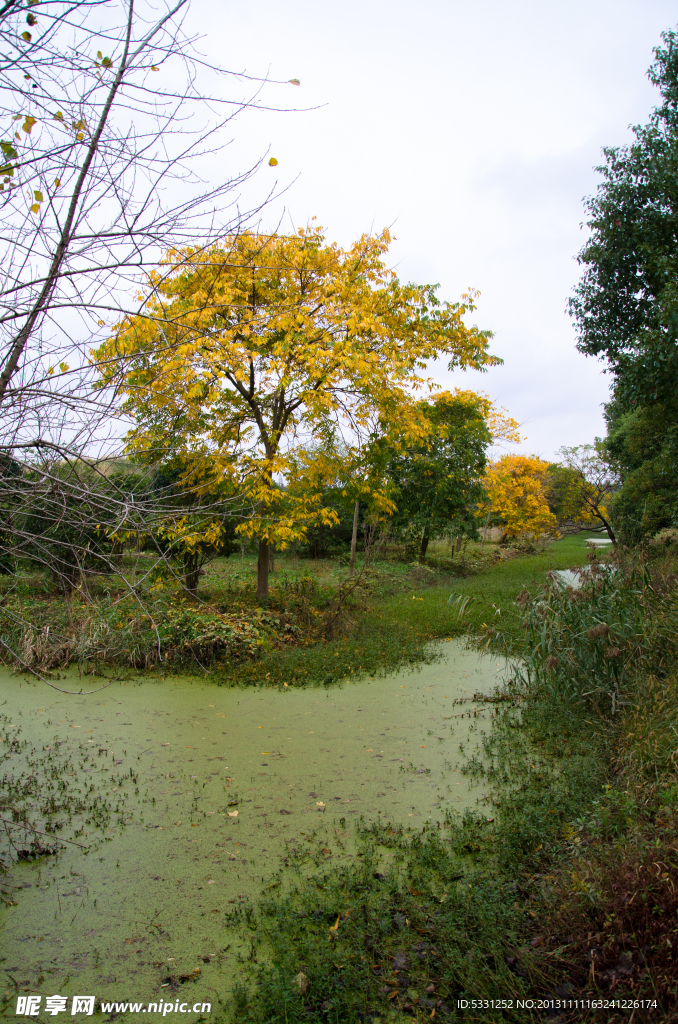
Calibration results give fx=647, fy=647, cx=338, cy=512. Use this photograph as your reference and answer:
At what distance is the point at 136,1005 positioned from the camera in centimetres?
220

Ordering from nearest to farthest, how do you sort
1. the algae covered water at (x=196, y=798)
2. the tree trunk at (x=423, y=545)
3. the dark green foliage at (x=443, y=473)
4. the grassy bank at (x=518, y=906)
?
the grassy bank at (x=518, y=906) → the algae covered water at (x=196, y=798) → the dark green foliage at (x=443, y=473) → the tree trunk at (x=423, y=545)

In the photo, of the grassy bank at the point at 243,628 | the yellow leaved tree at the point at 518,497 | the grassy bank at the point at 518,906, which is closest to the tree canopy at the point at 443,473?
the yellow leaved tree at the point at 518,497

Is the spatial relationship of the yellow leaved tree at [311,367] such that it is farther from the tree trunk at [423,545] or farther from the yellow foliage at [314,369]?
the tree trunk at [423,545]

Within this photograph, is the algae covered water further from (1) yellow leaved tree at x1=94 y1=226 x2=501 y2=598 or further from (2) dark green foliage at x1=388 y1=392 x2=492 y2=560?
(2) dark green foliage at x1=388 y1=392 x2=492 y2=560

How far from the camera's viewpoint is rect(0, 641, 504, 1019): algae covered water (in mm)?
2471

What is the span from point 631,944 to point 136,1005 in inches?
66.0

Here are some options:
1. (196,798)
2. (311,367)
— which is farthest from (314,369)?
(196,798)

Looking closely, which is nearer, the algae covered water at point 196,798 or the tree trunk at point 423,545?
the algae covered water at point 196,798

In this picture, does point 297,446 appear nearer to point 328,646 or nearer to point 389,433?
point 389,433

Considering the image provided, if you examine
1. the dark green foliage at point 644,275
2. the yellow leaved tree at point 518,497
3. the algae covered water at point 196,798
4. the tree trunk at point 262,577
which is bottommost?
the algae covered water at point 196,798

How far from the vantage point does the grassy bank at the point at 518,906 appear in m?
2.10

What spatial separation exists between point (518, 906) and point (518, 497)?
62.4ft

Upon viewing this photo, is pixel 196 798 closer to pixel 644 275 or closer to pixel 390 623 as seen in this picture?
pixel 390 623

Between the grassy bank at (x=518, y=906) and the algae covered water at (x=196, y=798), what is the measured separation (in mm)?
250
